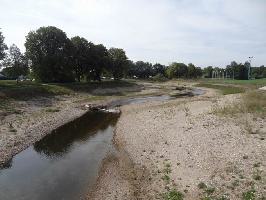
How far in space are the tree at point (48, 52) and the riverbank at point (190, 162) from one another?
60379 mm

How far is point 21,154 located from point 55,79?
6944 cm

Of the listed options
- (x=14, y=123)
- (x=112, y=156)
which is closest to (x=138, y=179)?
(x=112, y=156)

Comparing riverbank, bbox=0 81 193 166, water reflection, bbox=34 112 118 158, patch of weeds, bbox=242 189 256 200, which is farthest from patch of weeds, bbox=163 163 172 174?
riverbank, bbox=0 81 193 166

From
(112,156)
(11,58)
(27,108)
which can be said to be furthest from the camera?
(11,58)

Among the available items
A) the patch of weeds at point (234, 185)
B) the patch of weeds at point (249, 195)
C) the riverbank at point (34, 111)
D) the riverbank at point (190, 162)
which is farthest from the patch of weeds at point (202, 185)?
the riverbank at point (34, 111)

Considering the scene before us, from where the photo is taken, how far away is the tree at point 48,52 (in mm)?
96188

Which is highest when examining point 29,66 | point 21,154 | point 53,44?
point 53,44

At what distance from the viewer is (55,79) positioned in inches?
3999

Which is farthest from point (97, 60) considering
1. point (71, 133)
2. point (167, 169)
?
point (167, 169)

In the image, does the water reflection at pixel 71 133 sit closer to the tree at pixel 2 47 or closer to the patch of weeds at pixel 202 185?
the patch of weeds at pixel 202 185

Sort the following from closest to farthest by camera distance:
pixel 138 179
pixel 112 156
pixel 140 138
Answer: pixel 138 179 < pixel 112 156 < pixel 140 138

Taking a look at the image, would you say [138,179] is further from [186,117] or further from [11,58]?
[11,58]

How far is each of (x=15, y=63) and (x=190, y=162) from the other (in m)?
79.5

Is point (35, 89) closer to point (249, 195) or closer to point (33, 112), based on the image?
point (33, 112)
